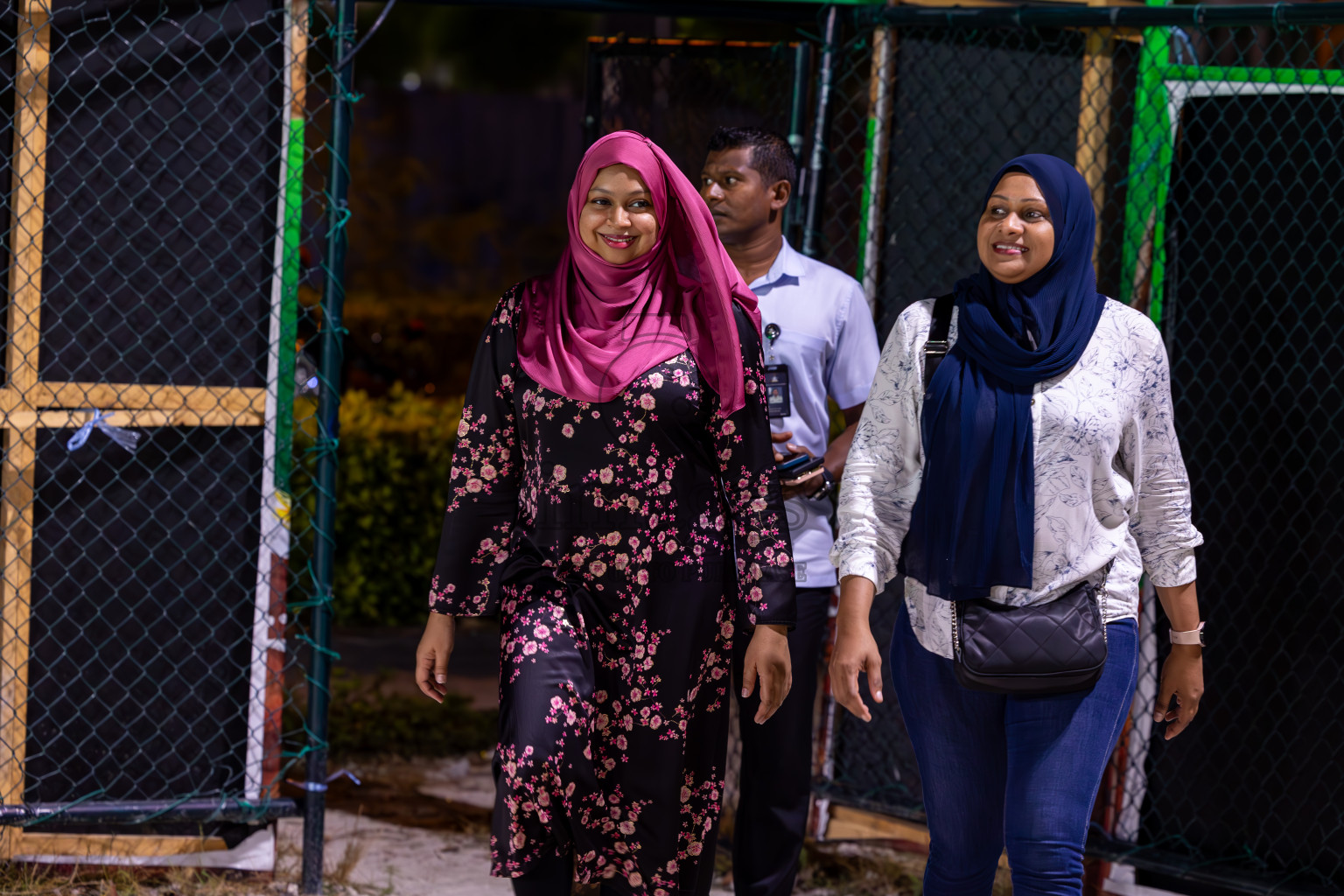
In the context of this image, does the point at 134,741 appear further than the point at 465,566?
Yes

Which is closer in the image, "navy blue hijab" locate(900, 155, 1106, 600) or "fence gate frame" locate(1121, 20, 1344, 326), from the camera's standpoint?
"navy blue hijab" locate(900, 155, 1106, 600)

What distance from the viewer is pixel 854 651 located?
102 inches

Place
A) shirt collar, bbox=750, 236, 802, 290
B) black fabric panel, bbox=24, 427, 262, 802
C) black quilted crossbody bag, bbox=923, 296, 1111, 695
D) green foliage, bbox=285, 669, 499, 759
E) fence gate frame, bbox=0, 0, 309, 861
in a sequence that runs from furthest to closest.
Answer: green foliage, bbox=285, 669, 499, 759, black fabric panel, bbox=24, 427, 262, 802, fence gate frame, bbox=0, 0, 309, 861, shirt collar, bbox=750, 236, 802, 290, black quilted crossbody bag, bbox=923, 296, 1111, 695

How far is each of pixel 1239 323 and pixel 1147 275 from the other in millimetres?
291

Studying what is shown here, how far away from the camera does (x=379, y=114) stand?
1444 cm

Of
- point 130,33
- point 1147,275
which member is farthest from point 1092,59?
point 130,33

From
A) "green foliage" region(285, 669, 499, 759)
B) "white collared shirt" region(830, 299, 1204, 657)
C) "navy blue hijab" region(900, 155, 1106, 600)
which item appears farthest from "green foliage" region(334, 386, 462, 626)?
"navy blue hijab" region(900, 155, 1106, 600)

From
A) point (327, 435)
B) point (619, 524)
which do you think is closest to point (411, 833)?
point (327, 435)

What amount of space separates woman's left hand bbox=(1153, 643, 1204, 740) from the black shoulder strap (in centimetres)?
77

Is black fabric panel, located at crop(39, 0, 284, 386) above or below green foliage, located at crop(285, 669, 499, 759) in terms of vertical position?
above

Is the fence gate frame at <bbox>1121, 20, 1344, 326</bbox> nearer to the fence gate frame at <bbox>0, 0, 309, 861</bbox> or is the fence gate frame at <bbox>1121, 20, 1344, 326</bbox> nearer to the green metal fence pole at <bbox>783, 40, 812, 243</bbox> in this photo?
the green metal fence pole at <bbox>783, 40, 812, 243</bbox>

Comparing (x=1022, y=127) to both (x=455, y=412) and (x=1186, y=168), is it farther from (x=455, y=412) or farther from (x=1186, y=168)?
(x=455, y=412)

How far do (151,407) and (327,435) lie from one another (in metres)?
0.49

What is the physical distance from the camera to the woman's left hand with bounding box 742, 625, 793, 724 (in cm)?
283
